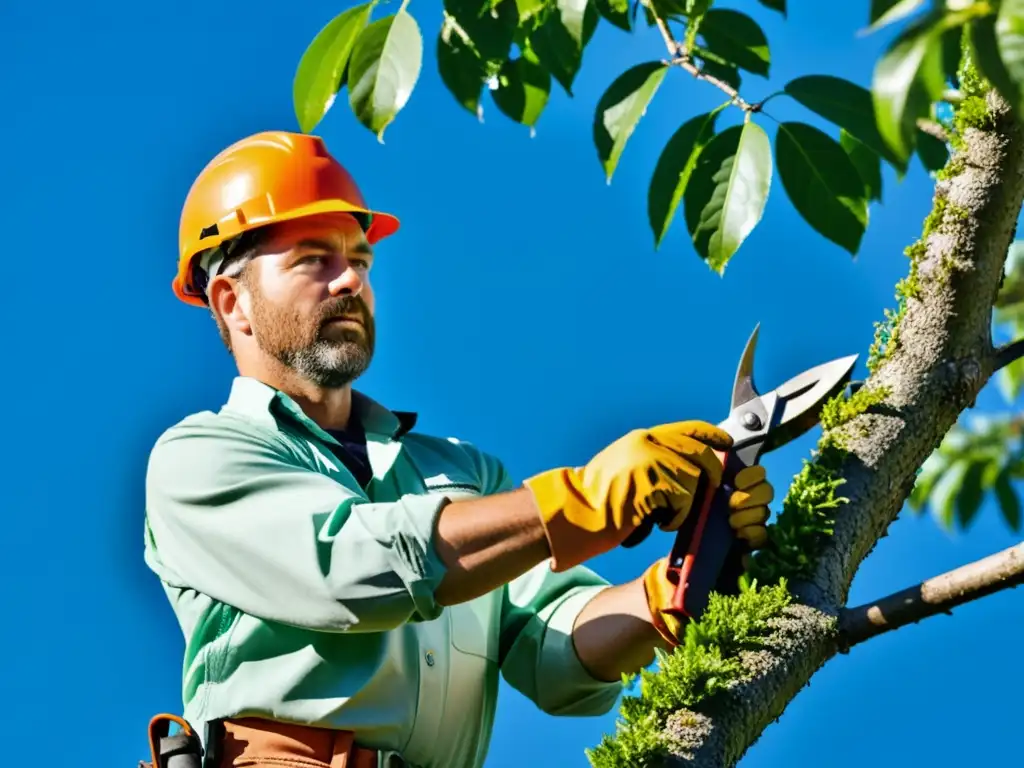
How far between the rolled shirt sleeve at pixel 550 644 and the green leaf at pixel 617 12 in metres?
1.45

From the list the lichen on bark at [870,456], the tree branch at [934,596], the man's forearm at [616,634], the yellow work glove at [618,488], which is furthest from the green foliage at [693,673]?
the man's forearm at [616,634]

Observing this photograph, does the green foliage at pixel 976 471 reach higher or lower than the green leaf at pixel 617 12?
higher

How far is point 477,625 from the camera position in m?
3.97

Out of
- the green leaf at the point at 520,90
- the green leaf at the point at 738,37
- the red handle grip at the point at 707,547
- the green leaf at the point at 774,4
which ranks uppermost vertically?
the green leaf at the point at 520,90

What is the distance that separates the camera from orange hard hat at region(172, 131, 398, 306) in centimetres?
426

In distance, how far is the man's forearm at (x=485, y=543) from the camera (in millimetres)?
3236

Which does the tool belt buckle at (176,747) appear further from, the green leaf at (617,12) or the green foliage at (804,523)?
the green leaf at (617,12)

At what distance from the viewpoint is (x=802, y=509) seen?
9.68 feet

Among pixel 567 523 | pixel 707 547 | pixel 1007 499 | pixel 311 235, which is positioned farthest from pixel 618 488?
pixel 1007 499

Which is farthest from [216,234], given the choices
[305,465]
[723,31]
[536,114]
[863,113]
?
[863,113]

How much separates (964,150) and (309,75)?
1301 mm

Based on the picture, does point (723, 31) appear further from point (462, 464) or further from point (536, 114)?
point (462, 464)

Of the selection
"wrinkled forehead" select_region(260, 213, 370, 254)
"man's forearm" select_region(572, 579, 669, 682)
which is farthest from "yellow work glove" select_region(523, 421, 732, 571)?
"wrinkled forehead" select_region(260, 213, 370, 254)

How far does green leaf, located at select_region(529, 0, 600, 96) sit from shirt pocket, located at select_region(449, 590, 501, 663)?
1.44 m
